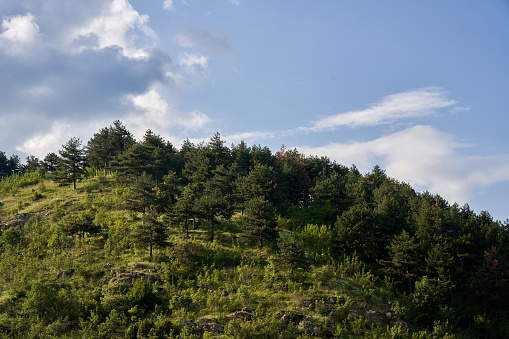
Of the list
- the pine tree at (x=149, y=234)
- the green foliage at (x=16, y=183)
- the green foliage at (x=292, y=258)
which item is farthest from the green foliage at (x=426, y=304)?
the green foliage at (x=16, y=183)

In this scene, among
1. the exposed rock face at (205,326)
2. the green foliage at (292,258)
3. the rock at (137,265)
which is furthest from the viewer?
the rock at (137,265)

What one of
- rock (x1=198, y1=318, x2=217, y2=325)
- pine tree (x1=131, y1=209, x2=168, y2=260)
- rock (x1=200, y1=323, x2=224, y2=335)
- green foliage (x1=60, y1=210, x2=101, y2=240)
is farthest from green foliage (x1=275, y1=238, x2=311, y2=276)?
green foliage (x1=60, y1=210, x2=101, y2=240)

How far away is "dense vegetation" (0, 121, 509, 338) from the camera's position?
2611 cm

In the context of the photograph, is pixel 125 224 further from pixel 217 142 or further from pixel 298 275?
pixel 217 142

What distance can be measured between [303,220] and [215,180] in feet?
54.3

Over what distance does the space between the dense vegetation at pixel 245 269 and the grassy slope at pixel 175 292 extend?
13 cm

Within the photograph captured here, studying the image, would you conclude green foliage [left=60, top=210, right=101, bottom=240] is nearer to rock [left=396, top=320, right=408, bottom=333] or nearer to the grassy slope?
the grassy slope

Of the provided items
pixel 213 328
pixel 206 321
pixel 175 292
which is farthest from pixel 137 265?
pixel 213 328

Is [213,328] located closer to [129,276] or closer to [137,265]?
[129,276]

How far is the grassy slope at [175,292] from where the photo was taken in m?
25.3

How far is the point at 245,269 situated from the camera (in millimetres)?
33219

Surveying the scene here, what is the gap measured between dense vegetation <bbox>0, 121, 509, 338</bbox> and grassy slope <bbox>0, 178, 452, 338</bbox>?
133 millimetres

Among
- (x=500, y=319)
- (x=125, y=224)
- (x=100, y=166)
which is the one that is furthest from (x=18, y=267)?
(x=500, y=319)

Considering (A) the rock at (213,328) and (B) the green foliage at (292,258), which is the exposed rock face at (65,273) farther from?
(B) the green foliage at (292,258)
